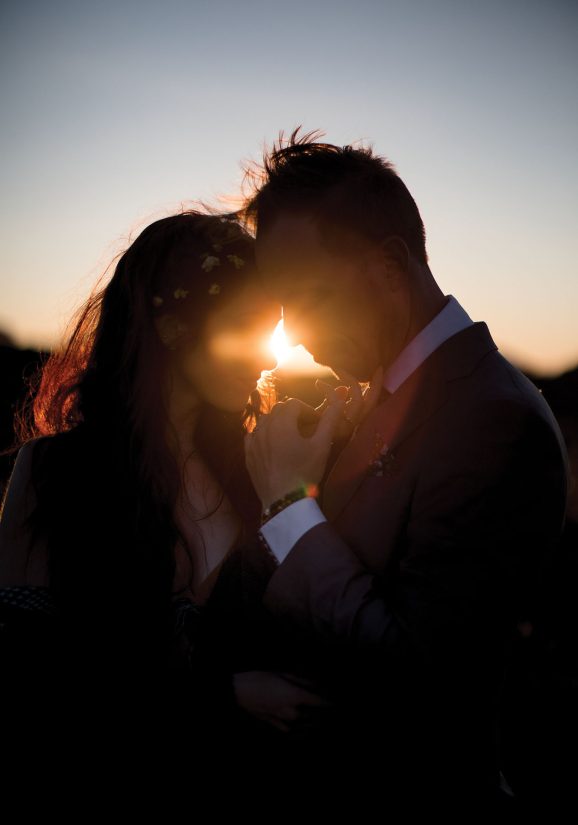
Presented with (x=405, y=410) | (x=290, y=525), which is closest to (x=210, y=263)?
(x=405, y=410)

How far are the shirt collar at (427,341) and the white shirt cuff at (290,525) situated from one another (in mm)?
556

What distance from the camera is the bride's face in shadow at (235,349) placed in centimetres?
256

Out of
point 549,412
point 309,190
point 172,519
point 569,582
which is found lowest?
point 569,582

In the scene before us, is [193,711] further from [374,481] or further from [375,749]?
[374,481]

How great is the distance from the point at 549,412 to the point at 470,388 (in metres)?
0.24

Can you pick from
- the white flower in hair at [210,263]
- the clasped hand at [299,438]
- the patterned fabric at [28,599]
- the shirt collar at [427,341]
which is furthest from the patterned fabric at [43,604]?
the white flower in hair at [210,263]

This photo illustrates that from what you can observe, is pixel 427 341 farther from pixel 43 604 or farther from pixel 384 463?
pixel 43 604

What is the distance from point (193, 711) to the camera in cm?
185

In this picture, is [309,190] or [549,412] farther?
[309,190]

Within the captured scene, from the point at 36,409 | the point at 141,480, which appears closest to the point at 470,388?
the point at 141,480

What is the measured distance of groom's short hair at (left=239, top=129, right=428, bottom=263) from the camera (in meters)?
2.00

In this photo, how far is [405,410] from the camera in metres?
1.85

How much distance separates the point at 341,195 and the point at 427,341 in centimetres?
62

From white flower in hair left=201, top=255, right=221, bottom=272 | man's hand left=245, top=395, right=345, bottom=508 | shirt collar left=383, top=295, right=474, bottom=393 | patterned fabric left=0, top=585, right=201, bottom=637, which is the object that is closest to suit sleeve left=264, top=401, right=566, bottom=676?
man's hand left=245, top=395, right=345, bottom=508
